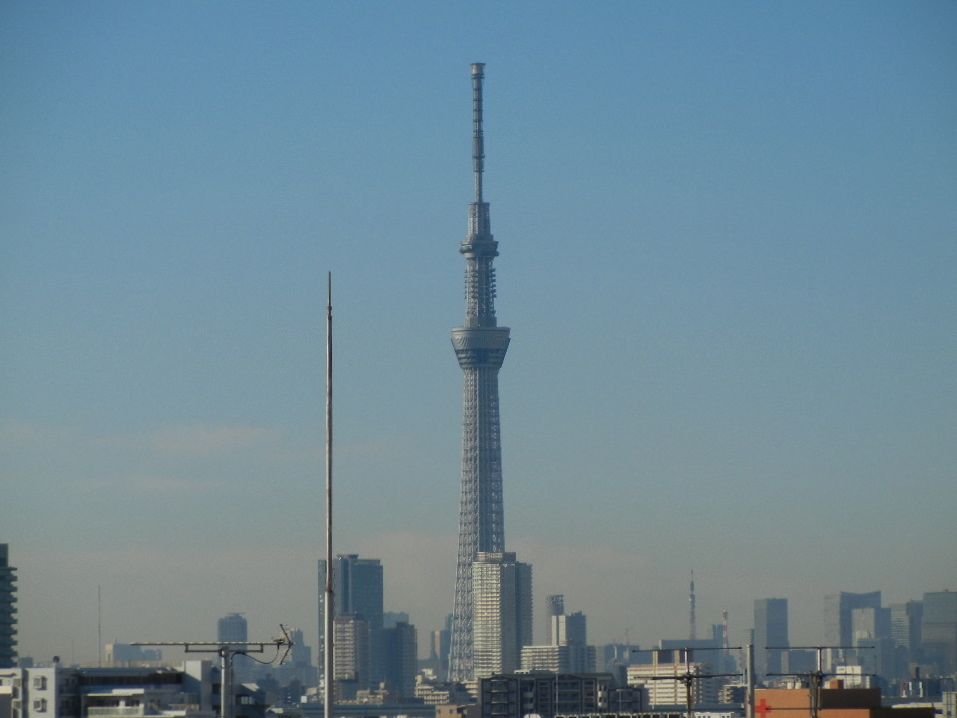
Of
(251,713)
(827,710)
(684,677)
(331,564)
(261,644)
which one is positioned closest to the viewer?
(331,564)

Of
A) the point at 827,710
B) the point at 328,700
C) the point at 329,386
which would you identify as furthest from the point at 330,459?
the point at 827,710

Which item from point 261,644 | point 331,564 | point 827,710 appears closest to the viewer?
point 331,564

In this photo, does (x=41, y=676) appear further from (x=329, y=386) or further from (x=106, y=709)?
(x=329, y=386)

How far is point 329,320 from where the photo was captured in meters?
60.0

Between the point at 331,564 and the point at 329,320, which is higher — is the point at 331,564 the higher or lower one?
the lower one

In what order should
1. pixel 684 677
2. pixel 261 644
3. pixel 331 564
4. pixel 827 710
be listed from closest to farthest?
pixel 331 564 < pixel 261 644 < pixel 684 677 < pixel 827 710

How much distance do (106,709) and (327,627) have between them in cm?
6049

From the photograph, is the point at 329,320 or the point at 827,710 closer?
the point at 329,320

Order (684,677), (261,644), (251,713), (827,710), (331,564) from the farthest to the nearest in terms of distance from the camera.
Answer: (251,713) < (827,710) < (684,677) < (261,644) < (331,564)

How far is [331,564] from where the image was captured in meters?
56.6

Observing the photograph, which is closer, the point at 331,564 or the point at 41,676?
the point at 331,564

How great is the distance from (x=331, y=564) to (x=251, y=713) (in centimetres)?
6629

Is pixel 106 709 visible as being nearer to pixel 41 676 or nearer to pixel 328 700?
pixel 41 676

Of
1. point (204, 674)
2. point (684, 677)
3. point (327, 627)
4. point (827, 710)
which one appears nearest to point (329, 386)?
point (327, 627)
